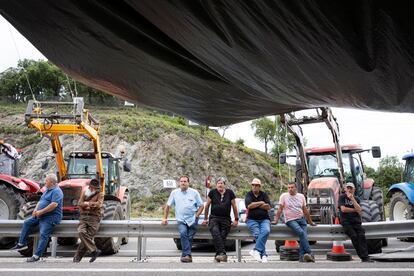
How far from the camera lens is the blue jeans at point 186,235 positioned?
8461 millimetres

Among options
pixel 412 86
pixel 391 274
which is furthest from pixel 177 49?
pixel 391 274

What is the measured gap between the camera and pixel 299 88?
2764 mm

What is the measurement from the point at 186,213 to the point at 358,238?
3.38 m

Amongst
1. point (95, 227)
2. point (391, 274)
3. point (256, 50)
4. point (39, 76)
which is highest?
point (39, 76)

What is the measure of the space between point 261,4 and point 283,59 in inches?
20.7

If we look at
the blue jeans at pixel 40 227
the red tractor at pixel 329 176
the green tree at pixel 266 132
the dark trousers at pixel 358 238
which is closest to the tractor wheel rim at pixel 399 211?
the red tractor at pixel 329 176

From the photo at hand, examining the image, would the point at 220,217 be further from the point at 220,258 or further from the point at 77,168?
the point at 77,168

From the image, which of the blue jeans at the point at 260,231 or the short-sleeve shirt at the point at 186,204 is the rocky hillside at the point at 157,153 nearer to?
the short-sleeve shirt at the point at 186,204

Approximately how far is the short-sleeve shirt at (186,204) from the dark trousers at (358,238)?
3.00 m

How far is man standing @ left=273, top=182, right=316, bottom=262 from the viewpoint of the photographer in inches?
336

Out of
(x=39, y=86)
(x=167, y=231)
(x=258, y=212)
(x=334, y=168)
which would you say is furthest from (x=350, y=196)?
(x=39, y=86)

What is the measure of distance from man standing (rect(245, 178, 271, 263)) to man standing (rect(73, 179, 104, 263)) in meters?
3.01

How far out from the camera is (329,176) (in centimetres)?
1315

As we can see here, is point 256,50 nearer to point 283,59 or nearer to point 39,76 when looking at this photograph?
point 283,59
